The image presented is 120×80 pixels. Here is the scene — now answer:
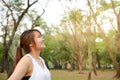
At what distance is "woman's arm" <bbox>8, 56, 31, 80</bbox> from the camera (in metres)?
2.68

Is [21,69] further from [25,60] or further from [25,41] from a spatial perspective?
[25,41]

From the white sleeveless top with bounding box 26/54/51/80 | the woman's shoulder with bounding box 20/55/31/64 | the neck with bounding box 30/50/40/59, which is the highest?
the neck with bounding box 30/50/40/59

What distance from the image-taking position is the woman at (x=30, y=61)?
2.72m

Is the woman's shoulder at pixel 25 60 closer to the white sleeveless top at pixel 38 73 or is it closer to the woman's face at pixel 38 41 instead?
the white sleeveless top at pixel 38 73

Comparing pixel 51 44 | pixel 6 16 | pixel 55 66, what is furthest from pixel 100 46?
pixel 6 16

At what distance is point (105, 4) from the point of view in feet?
101

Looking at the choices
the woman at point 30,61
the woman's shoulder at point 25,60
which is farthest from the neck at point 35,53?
the woman's shoulder at point 25,60

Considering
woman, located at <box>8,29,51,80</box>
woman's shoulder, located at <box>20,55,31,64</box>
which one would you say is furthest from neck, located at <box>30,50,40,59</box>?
woman's shoulder, located at <box>20,55,31,64</box>

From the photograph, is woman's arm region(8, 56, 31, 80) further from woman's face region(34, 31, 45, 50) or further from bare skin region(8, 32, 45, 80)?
woman's face region(34, 31, 45, 50)

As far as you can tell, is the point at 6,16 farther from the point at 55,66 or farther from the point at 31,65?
the point at 55,66

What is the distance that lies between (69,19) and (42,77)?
3992 centimetres

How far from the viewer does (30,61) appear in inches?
110

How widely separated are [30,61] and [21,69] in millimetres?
132

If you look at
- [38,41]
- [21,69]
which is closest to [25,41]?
[38,41]
